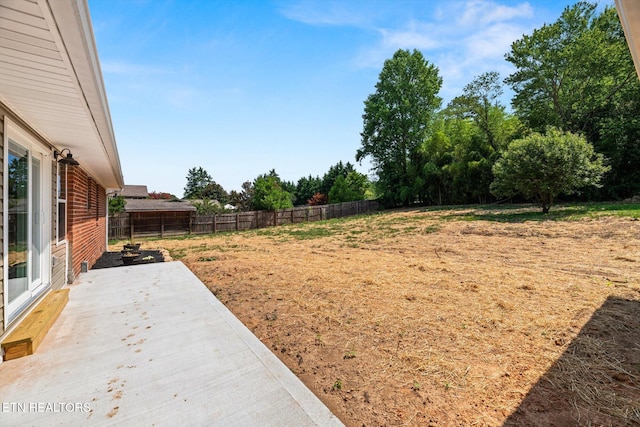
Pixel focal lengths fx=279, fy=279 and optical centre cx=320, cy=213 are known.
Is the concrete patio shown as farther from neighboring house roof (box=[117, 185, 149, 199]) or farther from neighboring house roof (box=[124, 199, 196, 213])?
neighboring house roof (box=[117, 185, 149, 199])

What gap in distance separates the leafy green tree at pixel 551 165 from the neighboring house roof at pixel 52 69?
49.7 ft

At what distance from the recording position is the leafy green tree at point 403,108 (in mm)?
26812

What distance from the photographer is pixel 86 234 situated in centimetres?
632

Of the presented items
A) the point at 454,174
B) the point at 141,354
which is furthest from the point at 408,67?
the point at 141,354

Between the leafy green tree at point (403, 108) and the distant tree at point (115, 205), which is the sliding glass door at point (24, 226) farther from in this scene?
the leafy green tree at point (403, 108)

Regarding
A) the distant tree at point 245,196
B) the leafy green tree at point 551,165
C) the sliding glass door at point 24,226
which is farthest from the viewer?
the distant tree at point 245,196

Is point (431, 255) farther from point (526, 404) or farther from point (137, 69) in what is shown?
point (137, 69)

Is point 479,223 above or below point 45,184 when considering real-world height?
below

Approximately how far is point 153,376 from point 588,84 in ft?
82.5

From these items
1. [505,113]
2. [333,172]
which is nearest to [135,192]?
[333,172]

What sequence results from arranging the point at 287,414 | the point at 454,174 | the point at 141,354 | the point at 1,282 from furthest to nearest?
the point at 454,174 → the point at 141,354 → the point at 1,282 → the point at 287,414

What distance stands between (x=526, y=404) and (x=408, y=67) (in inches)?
1192

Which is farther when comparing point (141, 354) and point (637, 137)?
point (637, 137)

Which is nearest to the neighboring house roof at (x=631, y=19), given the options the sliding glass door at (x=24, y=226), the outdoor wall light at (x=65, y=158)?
the sliding glass door at (x=24, y=226)
